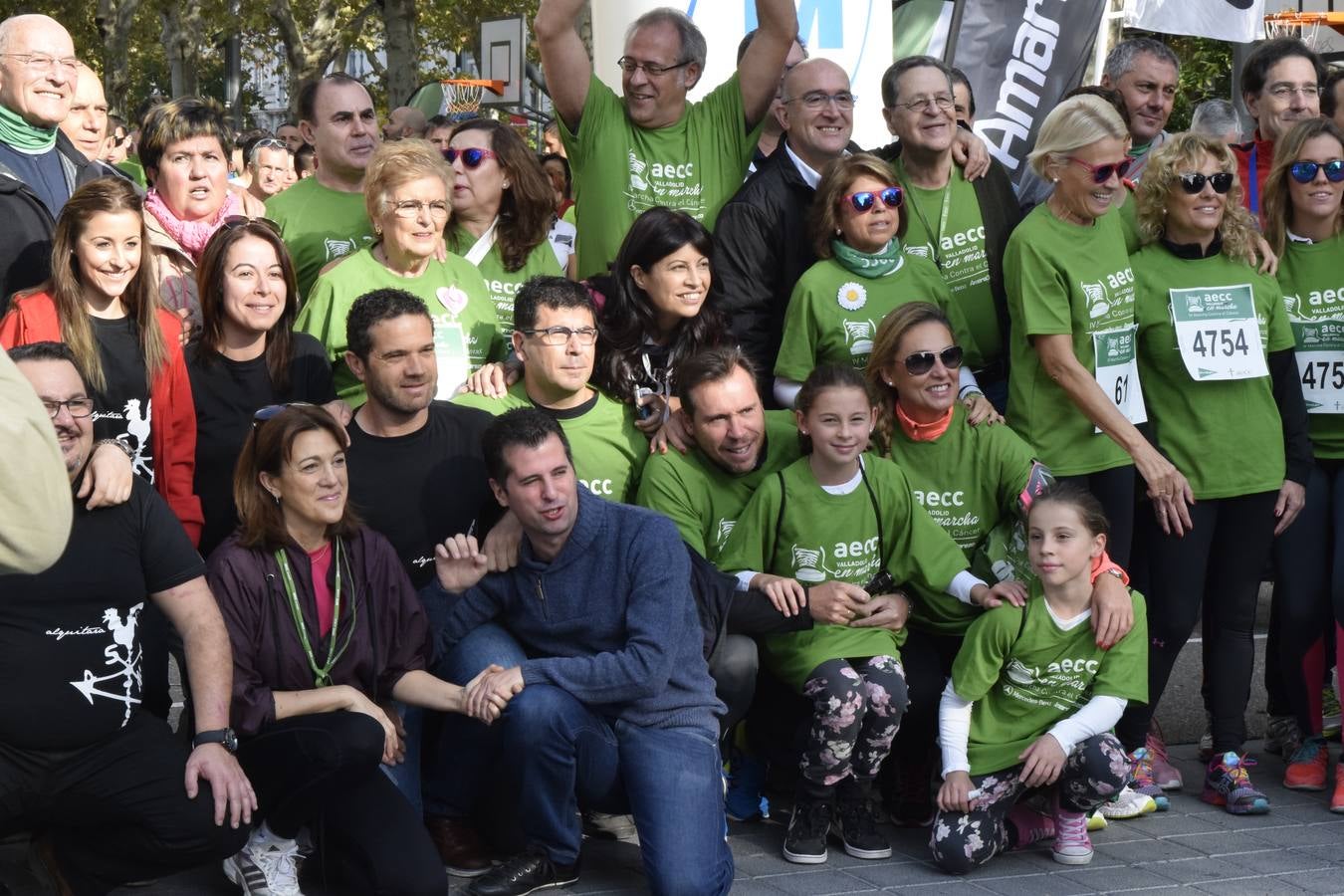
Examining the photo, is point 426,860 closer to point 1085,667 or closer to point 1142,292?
point 1085,667

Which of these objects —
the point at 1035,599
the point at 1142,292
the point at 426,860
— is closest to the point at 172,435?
the point at 426,860

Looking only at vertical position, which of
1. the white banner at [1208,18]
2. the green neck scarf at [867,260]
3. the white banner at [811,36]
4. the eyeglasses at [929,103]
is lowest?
the green neck scarf at [867,260]

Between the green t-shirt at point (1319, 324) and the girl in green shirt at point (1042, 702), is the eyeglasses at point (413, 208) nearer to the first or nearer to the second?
the girl in green shirt at point (1042, 702)

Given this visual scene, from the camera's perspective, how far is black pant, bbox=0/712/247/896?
434cm

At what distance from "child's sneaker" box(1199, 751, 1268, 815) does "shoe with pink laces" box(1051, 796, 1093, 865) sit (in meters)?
0.76

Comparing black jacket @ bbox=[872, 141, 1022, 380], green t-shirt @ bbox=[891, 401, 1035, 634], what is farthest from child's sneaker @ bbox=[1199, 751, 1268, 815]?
black jacket @ bbox=[872, 141, 1022, 380]

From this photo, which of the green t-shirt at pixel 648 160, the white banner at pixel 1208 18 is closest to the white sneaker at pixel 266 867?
the green t-shirt at pixel 648 160

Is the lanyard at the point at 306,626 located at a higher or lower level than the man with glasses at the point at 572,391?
lower

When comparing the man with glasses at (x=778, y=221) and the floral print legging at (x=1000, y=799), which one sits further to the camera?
the man with glasses at (x=778, y=221)

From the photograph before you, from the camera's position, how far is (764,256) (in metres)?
6.00

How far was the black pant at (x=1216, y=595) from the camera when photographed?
570 centimetres

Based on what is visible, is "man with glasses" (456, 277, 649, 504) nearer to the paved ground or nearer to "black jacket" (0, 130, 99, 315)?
the paved ground

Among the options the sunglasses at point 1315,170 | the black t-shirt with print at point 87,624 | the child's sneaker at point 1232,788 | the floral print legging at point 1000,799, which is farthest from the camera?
the sunglasses at point 1315,170

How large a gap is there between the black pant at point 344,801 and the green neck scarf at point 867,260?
2.27 metres
